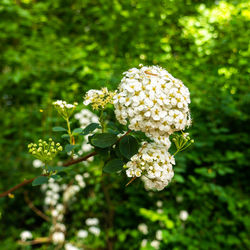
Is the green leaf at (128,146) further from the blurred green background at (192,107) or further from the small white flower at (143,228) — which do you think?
the small white flower at (143,228)

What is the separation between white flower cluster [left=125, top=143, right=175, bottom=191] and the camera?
77cm

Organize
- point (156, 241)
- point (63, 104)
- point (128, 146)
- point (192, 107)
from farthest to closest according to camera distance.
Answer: point (156, 241), point (192, 107), point (63, 104), point (128, 146)

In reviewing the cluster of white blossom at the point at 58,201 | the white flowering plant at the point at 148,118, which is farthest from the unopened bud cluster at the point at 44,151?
the cluster of white blossom at the point at 58,201

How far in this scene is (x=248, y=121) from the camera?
242cm

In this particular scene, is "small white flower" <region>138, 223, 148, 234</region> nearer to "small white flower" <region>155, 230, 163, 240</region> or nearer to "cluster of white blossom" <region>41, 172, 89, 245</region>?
"small white flower" <region>155, 230, 163, 240</region>

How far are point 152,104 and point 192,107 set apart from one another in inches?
47.6

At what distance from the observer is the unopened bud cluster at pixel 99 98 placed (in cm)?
85

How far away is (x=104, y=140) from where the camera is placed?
0.84 metres

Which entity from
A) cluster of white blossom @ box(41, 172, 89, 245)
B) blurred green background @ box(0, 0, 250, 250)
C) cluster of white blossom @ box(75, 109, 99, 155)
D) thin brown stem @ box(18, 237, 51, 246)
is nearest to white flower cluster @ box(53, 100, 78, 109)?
blurred green background @ box(0, 0, 250, 250)

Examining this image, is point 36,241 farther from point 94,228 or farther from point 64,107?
point 64,107

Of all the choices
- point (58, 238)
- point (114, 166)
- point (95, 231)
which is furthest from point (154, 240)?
point (114, 166)

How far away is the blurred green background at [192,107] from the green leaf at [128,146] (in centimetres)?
107

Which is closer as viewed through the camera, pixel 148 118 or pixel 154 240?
pixel 148 118

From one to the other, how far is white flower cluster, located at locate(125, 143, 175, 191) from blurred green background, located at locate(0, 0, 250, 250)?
3.55 ft
